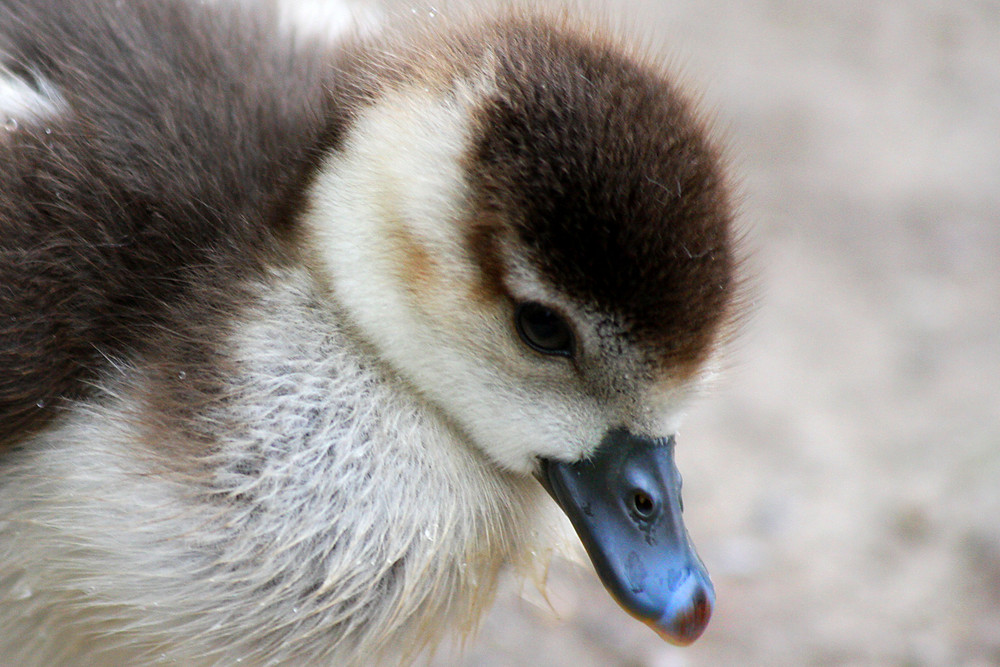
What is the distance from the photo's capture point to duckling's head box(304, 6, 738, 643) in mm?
1305

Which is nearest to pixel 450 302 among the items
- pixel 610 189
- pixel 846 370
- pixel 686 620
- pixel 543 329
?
pixel 543 329

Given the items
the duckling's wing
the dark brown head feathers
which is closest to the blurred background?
the dark brown head feathers

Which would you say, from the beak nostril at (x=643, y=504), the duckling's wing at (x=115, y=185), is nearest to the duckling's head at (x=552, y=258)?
the beak nostril at (x=643, y=504)

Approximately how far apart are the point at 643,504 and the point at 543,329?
0.24 meters

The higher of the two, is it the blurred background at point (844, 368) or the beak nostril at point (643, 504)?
the beak nostril at point (643, 504)

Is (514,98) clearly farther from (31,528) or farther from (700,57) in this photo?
(700,57)

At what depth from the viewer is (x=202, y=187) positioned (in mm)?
1458

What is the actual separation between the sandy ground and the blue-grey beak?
0.16 meters

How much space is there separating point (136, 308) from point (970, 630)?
1754mm

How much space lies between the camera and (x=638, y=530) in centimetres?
141

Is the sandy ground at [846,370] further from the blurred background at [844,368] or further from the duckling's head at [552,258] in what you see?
the duckling's head at [552,258]

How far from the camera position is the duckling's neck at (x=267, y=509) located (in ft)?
4.53

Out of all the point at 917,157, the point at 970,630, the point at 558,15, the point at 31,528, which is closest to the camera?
the point at 31,528

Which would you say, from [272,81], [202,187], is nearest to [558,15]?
[272,81]
